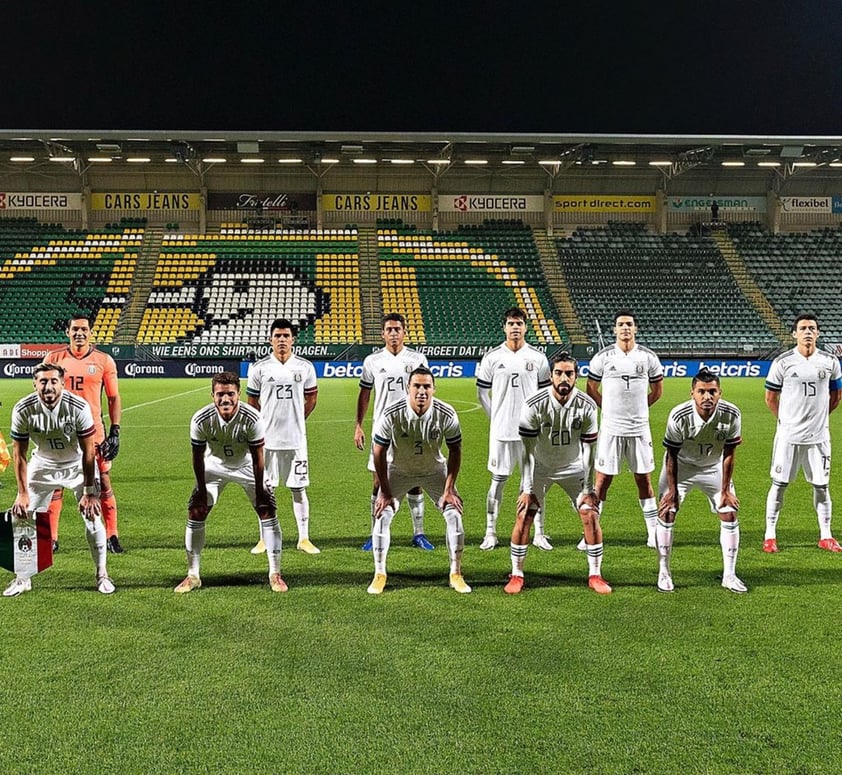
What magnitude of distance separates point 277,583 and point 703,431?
11.8 ft

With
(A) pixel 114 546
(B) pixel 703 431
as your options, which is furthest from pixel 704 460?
(A) pixel 114 546

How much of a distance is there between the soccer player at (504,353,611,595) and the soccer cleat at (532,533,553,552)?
1103 mm

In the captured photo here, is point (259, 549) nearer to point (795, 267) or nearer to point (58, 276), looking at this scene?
point (58, 276)

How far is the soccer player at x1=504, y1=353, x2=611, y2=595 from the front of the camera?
5703mm

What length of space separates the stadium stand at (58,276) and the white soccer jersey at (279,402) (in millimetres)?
26875

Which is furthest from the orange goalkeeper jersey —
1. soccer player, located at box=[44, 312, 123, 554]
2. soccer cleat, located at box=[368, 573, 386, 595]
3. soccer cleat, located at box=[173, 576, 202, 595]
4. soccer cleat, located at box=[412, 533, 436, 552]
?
soccer cleat, located at box=[412, 533, 436, 552]

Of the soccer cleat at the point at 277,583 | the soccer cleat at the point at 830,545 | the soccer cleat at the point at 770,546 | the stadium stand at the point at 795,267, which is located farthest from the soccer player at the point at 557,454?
the stadium stand at the point at 795,267

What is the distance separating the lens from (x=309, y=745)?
349 centimetres

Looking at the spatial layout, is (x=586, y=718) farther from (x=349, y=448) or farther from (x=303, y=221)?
(x=303, y=221)

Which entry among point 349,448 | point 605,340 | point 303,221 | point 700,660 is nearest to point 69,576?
point 700,660

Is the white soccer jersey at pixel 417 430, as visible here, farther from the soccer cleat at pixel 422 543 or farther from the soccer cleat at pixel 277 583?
the soccer cleat at pixel 422 543

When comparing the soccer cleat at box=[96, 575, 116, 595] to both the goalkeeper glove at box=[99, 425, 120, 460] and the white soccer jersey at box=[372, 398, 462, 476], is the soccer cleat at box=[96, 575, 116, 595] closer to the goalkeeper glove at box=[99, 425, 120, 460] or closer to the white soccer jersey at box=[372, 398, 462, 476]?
the goalkeeper glove at box=[99, 425, 120, 460]

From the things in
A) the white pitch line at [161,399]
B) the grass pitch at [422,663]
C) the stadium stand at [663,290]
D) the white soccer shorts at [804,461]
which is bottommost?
the grass pitch at [422,663]

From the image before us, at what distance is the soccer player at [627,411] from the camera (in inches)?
259
